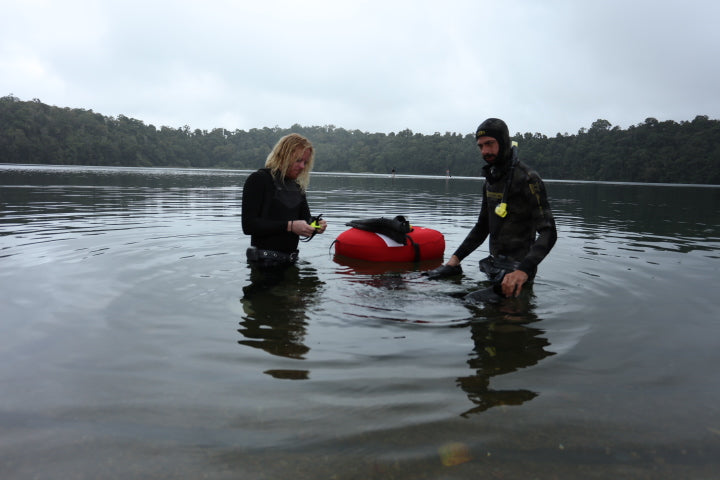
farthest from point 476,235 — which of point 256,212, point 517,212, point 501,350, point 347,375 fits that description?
point 347,375

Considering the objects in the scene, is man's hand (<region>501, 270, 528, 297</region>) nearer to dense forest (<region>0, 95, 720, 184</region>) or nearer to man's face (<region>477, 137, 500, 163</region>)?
man's face (<region>477, 137, 500, 163</region>)

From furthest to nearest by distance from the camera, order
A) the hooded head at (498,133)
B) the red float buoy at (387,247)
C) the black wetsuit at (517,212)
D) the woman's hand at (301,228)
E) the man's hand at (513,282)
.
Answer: the red float buoy at (387,247) → the woman's hand at (301,228) → the hooded head at (498,133) → the black wetsuit at (517,212) → the man's hand at (513,282)

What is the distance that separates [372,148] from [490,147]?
451ft

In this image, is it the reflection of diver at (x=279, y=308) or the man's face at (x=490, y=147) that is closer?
the reflection of diver at (x=279, y=308)

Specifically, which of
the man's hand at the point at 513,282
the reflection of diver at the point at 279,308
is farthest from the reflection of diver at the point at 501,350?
the reflection of diver at the point at 279,308

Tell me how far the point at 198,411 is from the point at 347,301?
2585mm

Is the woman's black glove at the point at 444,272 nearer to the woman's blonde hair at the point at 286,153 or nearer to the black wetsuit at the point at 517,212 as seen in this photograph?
the black wetsuit at the point at 517,212

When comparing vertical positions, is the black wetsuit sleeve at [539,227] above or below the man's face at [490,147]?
below

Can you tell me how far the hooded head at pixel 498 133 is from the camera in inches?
199

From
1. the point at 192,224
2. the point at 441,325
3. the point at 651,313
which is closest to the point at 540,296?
the point at 651,313

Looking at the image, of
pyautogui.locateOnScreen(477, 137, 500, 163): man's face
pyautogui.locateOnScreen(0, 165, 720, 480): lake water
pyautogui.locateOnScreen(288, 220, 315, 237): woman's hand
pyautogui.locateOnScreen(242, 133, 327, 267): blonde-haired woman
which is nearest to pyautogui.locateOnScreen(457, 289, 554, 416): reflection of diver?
pyautogui.locateOnScreen(0, 165, 720, 480): lake water

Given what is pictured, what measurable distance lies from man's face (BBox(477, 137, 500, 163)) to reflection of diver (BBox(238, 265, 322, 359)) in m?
2.51

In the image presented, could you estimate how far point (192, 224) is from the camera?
447 inches

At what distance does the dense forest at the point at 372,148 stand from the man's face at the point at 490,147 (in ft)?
324
